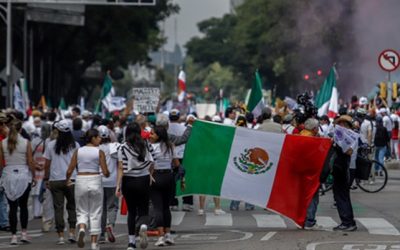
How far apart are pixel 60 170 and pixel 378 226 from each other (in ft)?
16.3

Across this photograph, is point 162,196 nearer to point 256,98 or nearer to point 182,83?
point 256,98

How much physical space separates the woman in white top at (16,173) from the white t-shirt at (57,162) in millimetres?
276

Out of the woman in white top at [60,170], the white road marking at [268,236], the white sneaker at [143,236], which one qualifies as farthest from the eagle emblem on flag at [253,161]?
the white sneaker at [143,236]

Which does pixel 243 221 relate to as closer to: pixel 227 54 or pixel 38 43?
pixel 38 43

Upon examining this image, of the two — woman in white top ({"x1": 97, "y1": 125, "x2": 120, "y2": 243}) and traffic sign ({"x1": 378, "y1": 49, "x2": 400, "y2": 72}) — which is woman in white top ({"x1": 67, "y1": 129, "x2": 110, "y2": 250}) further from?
traffic sign ({"x1": 378, "y1": 49, "x2": 400, "y2": 72})

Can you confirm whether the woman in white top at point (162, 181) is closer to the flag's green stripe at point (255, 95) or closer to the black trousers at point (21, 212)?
the black trousers at point (21, 212)

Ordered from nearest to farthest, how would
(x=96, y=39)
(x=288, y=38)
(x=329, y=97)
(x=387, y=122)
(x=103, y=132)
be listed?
(x=103, y=132), (x=329, y=97), (x=387, y=122), (x=96, y=39), (x=288, y=38)

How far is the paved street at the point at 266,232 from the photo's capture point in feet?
56.2

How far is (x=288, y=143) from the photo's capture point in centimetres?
1945

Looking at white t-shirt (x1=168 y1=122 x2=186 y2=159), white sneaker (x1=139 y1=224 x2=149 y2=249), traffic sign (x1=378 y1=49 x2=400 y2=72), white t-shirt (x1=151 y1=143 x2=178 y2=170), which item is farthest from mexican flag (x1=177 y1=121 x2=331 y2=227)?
traffic sign (x1=378 y1=49 x2=400 y2=72)

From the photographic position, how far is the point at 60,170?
18500 millimetres

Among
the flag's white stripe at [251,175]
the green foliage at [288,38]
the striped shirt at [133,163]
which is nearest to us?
the striped shirt at [133,163]

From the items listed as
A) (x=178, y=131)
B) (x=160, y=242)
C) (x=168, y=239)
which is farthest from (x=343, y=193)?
(x=178, y=131)

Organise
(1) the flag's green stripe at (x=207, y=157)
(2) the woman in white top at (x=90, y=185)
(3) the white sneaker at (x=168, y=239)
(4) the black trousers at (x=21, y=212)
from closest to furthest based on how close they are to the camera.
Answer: (2) the woman in white top at (x=90, y=185), (3) the white sneaker at (x=168, y=239), (4) the black trousers at (x=21, y=212), (1) the flag's green stripe at (x=207, y=157)
